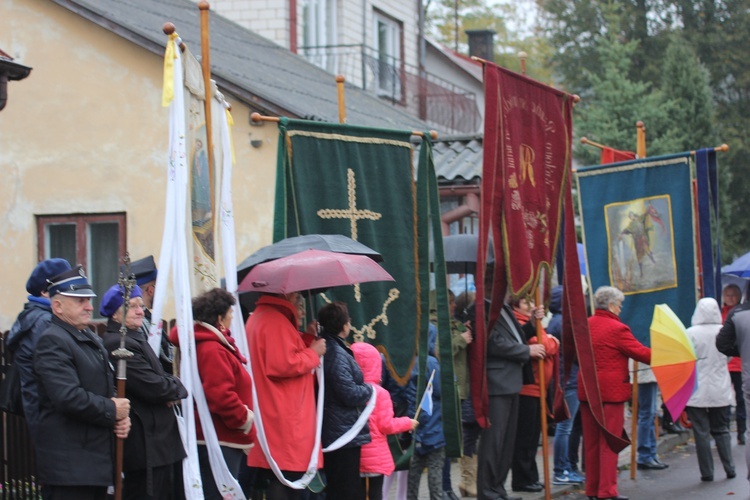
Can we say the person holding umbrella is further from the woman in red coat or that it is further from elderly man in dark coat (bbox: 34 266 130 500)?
the woman in red coat

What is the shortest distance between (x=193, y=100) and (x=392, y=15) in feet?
64.5

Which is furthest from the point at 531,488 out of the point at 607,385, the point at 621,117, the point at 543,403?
the point at 621,117

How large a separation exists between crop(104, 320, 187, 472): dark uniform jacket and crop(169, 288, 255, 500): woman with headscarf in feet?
1.22

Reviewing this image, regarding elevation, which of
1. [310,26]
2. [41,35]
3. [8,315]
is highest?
[310,26]

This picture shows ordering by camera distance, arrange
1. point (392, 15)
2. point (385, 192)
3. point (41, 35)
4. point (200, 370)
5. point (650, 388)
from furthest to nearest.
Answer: point (392, 15)
point (41, 35)
point (650, 388)
point (385, 192)
point (200, 370)

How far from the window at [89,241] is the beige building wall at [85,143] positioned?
12 centimetres

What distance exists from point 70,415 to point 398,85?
19016mm

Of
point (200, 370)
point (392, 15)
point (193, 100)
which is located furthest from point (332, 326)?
point (392, 15)

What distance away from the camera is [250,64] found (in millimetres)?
18062

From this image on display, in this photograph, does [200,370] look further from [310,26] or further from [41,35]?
[310,26]

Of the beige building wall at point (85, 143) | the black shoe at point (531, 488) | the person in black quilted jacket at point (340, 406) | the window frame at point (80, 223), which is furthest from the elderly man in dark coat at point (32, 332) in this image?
the window frame at point (80, 223)

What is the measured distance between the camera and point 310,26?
24531mm

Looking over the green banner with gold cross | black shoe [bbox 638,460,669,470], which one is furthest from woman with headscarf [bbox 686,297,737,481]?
the green banner with gold cross

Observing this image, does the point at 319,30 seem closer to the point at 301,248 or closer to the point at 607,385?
the point at 607,385
